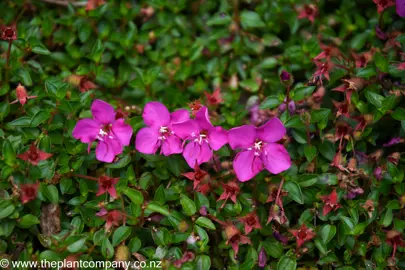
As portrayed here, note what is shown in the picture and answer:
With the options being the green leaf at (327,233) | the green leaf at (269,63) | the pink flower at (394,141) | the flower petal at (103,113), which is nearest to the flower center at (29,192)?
the flower petal at (103,113)

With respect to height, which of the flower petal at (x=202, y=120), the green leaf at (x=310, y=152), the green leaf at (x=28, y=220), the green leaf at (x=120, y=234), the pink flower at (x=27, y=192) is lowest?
the green leaf at (x=120, y=234)

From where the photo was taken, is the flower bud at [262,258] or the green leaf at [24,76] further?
the green leaf at [24,76]

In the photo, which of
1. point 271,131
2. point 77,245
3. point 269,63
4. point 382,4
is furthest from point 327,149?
point 77,245

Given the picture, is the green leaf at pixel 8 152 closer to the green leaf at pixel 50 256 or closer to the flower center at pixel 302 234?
the green leaf at pixel 50 256

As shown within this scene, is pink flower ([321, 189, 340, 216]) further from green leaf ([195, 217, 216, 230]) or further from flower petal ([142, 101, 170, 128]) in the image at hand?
flower petal ([142, 101, 170, 128])

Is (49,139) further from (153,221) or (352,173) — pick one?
(352,173)

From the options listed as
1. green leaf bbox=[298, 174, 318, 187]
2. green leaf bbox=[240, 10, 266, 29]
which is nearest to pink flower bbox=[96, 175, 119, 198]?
green leaf bbox=[298, 174, 318, 187]

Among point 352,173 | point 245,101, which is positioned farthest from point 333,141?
point 245,101

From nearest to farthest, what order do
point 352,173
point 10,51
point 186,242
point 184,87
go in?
point 186,242 → point 352,173 → point 10,51 → point 184,87
